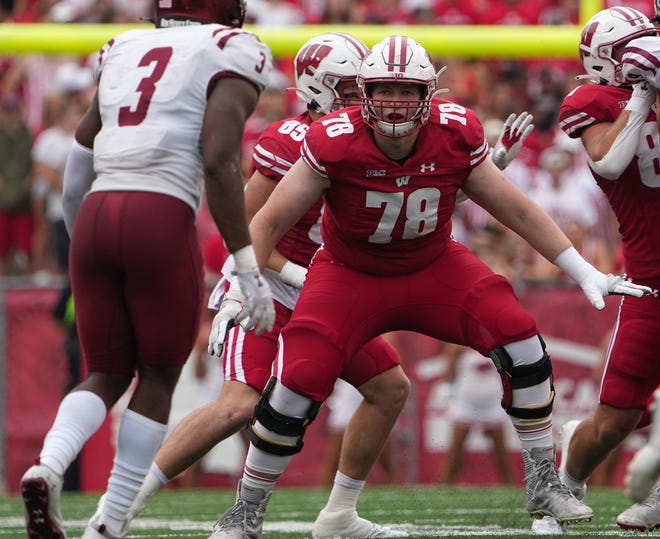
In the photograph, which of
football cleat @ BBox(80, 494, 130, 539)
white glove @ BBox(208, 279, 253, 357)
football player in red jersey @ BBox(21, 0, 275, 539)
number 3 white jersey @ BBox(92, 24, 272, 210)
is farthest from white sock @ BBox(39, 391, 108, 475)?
number 3 white jersey @ BBox(92, 24, 272, 210)

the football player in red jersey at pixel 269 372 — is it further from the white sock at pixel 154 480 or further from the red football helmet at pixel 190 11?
the red football helmet at pixel 190 11

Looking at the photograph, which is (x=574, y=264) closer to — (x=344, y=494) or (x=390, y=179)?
(x=390, y=179)

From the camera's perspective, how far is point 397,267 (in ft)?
14.3

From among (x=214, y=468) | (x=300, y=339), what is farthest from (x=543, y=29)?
(x=300, y=339)

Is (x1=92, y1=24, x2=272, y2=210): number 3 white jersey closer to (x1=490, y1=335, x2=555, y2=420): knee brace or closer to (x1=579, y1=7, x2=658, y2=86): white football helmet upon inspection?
(x1=490, y1=335, x2=555, y2=420): knee brace

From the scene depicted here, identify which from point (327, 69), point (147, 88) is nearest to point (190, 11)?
point (147, 88)

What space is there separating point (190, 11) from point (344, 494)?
6.11 ft

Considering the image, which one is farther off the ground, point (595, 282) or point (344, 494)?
point (595, 282)

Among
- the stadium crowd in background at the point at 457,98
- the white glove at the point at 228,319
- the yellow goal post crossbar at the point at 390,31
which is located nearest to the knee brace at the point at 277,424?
the white glove at the point at 228,319

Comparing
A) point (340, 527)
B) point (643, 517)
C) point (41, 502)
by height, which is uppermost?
point (41, 502)

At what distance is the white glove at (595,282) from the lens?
13.9 feet

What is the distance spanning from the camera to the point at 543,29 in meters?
8.04

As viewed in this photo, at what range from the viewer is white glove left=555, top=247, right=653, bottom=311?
4.23 m

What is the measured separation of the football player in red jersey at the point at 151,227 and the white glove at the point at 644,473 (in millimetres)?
1546
